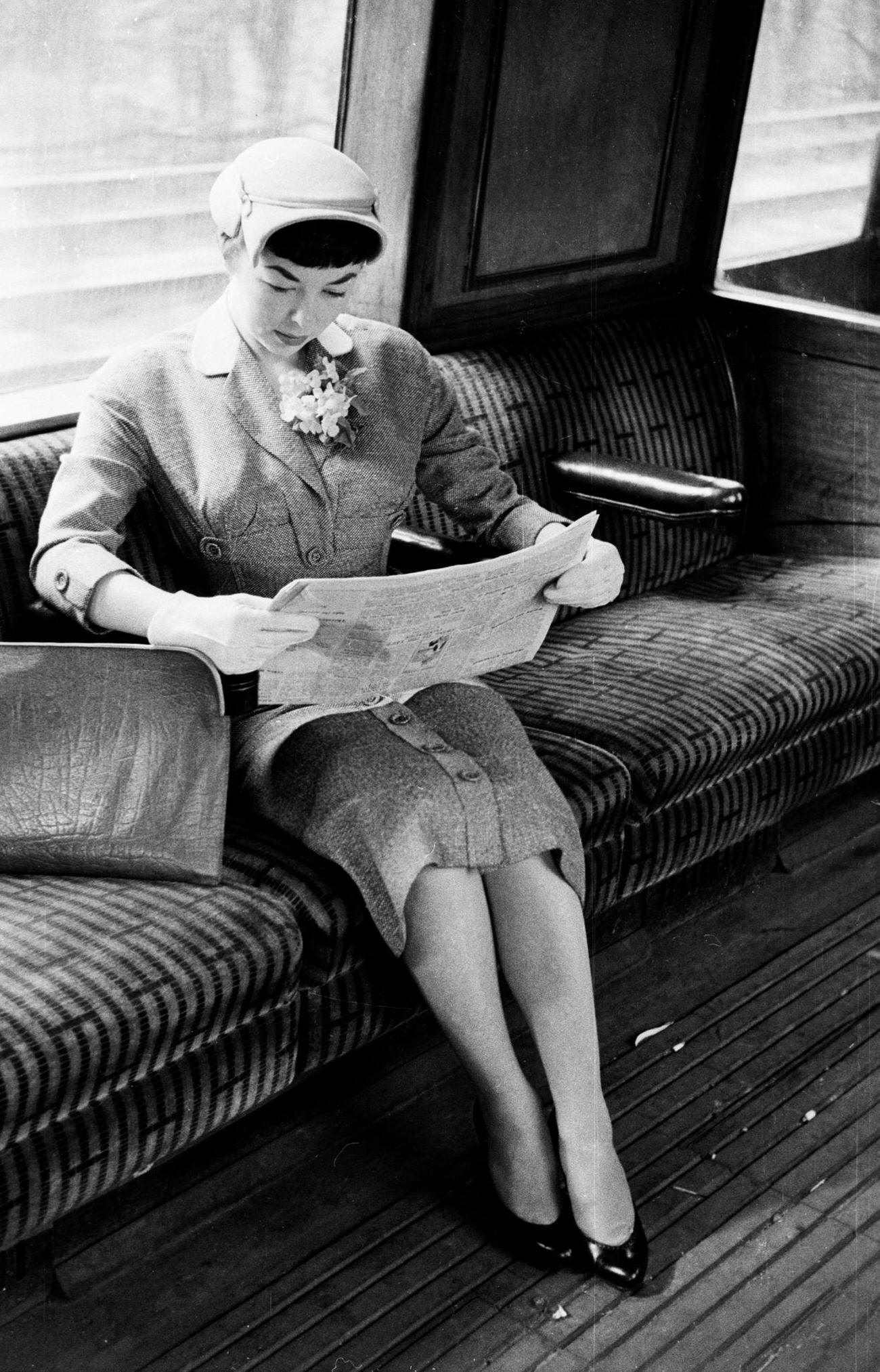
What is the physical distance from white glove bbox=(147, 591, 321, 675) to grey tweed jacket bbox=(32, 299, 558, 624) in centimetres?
22

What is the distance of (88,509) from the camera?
249 centimetres

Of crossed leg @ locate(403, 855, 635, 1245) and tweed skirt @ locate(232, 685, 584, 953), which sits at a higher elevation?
tweed skirt @ locate(232, 685, 584, 953)

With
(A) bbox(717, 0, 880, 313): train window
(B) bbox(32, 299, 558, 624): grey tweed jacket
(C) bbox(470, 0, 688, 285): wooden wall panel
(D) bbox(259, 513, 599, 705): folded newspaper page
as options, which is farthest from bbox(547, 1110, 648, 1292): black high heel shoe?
(A) bbox(717, 0, 880, 313): train window

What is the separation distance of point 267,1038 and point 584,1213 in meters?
0.54

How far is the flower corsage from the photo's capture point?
2.64 metres

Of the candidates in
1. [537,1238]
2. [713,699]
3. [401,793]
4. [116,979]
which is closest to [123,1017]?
[116,979]

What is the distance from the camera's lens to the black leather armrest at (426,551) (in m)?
2.90

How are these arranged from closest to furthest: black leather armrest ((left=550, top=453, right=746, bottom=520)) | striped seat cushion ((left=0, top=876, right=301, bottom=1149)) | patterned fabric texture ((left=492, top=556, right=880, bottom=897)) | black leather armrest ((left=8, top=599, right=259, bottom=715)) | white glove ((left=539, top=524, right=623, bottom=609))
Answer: striped seat cushion ((left=0, top=876, right=301, bottom=1149)) < black leather armrest ((left=8, top=599, right=259, bottom=715)) < white glove ((left=539, top=524, right=623, bottom=609)) < patterned fabric texture ((left=492, top=556, right=880, bottom=897)) < black leather armrest ((left=550, top=453, right=746, bottom=520))

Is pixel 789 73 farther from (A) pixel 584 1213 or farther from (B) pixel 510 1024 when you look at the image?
(A) pixel 584 1213

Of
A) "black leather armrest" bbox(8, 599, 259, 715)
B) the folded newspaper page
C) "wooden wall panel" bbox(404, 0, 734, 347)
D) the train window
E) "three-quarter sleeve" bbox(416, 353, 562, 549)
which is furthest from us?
the train window

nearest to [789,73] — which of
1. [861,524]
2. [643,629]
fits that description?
[861,524]

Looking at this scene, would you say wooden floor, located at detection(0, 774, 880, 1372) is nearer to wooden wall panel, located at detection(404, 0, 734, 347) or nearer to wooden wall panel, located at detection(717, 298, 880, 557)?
wooden wall panel, located at detection(717, 298, 880, 557)

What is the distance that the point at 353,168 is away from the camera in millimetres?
2508

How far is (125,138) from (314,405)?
0.83 m
